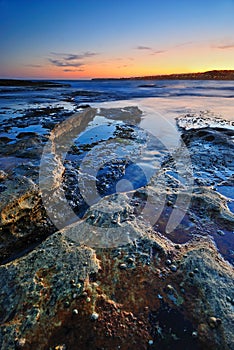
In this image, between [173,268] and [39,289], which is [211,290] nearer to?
[173,268]

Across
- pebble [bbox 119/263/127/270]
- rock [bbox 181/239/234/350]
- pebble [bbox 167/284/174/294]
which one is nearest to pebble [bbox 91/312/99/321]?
pebble [bbox 119/263/127/270]

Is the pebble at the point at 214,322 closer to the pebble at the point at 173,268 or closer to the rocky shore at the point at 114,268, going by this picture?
the rocky shore at the point at 114,268

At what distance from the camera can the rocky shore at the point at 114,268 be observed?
2621mm

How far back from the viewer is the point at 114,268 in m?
3.43

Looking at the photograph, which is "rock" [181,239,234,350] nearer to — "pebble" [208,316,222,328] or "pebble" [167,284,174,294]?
"pebble" [208,316,222,328]

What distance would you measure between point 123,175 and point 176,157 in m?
2.85

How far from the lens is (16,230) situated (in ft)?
14.7

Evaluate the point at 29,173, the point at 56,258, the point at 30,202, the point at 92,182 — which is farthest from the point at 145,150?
the point at 56,258

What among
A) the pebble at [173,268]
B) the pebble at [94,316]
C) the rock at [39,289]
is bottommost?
the pebble at [173,268]

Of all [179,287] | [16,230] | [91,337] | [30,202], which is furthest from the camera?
[30,202]

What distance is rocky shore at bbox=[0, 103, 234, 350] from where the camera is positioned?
262 centimetres

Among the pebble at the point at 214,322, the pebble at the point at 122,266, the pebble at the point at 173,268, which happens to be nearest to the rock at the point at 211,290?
the pebble at the point at 214,322

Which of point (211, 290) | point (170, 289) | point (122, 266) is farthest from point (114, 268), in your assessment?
point (211, 290)

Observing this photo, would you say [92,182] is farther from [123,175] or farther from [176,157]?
[176,157]
